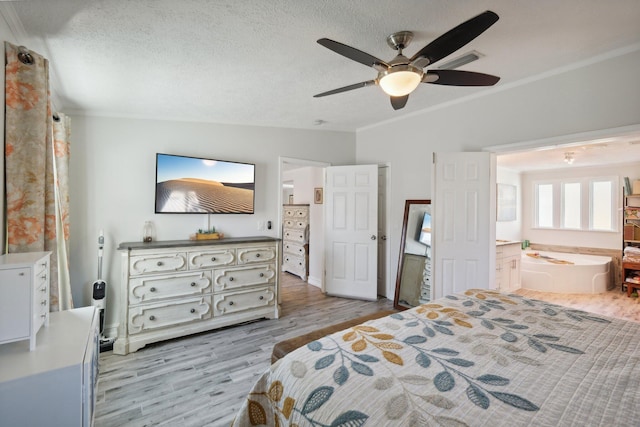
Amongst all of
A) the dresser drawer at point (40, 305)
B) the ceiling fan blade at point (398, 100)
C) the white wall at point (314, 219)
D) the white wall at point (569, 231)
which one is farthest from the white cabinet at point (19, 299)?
the white wall at point (569, 231)

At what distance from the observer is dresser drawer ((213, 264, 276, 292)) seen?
311cm

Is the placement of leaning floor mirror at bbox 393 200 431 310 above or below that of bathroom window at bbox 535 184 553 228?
below

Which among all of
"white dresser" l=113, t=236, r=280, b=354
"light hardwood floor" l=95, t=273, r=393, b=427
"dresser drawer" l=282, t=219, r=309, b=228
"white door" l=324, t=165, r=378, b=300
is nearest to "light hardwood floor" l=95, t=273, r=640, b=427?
"light hardwood floor" l=95, t=273, r=393, b=427

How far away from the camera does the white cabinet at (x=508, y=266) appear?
4355mm

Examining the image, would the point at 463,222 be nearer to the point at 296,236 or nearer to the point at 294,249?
the point at 296,236

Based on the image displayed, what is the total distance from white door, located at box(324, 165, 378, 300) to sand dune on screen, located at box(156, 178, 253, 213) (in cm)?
132

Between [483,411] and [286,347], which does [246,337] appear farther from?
[483,411]

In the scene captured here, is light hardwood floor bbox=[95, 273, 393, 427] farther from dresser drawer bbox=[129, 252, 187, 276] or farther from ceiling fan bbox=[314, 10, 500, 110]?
ceiling fan bbox=[314, 10, 500, 110]

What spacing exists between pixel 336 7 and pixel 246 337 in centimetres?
295

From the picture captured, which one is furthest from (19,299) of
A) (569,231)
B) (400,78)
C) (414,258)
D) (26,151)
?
(569,231)

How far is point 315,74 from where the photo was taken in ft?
8.25

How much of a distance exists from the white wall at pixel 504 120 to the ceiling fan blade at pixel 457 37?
68.9 inches

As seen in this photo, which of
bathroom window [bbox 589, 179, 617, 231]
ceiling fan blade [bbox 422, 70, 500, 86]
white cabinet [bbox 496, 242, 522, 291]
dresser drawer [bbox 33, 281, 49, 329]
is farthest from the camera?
bathroom window [bbox 589, 179, 617, 231]

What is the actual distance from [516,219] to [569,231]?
948 millimetres
